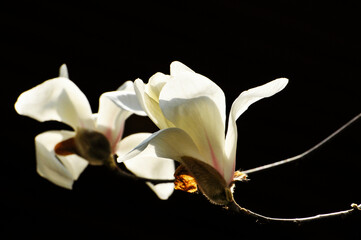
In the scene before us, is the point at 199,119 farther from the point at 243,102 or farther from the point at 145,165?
the point at 145,165

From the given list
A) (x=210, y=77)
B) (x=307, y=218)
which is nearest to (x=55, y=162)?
(x=307, y=218)

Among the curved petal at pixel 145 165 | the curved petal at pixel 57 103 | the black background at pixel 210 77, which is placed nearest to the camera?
the curved petal at pixel 57 103

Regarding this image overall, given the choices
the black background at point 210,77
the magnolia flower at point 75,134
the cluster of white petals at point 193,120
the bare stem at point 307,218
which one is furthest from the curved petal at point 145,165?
the black background at point 210,77

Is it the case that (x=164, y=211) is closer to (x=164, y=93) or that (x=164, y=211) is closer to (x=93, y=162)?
(x=93, y=162)

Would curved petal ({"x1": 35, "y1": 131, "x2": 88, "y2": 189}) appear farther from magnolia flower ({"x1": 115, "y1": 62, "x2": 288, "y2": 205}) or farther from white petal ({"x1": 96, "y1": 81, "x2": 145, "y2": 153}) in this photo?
magnolia flower ({"x1": 115, "y1": 62, "x2": 288, "y2": 205})

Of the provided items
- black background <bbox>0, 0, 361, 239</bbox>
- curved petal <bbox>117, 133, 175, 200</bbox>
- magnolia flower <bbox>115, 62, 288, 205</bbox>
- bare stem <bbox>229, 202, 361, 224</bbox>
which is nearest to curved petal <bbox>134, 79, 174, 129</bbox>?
magnolia flower <bbox>115, 62, 288, 205</bbox>

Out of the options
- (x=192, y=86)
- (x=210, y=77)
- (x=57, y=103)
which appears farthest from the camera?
(x=210, y=77)

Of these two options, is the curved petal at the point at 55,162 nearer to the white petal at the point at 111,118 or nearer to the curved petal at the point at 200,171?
the white petal at the point at 111,118
